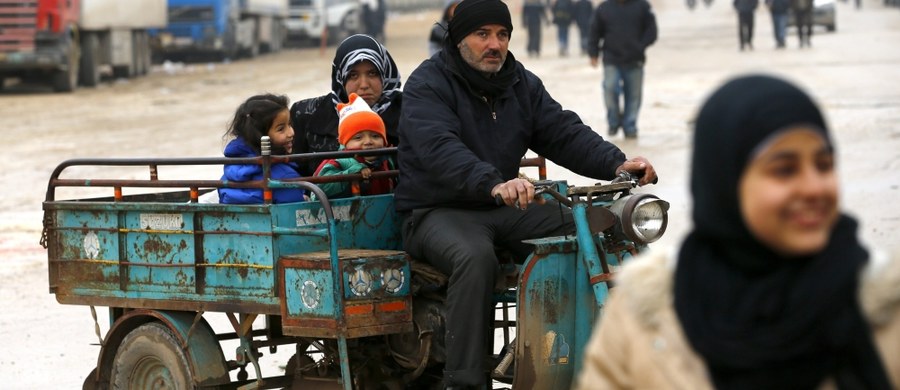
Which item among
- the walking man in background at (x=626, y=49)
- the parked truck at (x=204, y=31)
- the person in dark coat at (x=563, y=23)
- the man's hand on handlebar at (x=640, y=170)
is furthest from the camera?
A: the person in dark coat at (x=563, y=23)

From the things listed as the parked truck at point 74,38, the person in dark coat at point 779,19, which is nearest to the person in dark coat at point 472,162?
the parked truck at point 74,38

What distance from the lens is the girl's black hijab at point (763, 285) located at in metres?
2.30

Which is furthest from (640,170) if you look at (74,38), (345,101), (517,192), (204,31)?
(204,31)

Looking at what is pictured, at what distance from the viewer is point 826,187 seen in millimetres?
2330

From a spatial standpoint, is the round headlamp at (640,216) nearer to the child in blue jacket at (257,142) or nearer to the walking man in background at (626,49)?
the child in blue jacket at (257,142)

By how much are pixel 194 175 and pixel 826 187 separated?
14041 mm

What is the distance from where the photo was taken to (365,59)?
6969 millimetres

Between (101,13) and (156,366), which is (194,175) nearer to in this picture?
(156,366)

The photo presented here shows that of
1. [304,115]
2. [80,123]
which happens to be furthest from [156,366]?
[80,123]

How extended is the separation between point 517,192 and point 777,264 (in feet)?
9.61

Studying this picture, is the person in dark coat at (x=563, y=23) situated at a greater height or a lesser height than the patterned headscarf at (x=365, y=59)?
greater

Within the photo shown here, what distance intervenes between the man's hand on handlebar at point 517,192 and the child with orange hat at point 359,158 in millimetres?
1011

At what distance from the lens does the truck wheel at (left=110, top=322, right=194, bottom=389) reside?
6.47m

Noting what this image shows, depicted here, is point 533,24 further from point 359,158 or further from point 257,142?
point 359,158
